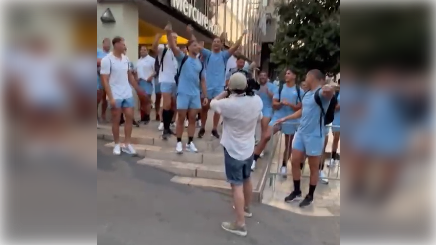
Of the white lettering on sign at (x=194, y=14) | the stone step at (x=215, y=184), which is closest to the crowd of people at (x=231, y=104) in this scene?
the stone step at (x=215, y=184)

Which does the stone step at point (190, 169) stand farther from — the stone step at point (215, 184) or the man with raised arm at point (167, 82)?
the man with raised arm at point (167, 82)

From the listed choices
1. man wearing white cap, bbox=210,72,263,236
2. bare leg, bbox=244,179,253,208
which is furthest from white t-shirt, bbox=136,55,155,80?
bare leg, bbox=244,179,253,208

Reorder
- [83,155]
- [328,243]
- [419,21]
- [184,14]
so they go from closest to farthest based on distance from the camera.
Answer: [419,21]
[83,155]
[328,243]
[184,14]

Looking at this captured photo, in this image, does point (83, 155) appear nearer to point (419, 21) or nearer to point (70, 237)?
point (70, 237)

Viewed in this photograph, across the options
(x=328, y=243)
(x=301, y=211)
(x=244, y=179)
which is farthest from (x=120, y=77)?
(x=328, y=243)

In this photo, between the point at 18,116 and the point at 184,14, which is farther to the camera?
the point at 184,14

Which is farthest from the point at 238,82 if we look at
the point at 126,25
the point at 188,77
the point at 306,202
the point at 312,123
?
the point at 126,25

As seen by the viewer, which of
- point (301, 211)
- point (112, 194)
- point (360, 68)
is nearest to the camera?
point (360, 68)

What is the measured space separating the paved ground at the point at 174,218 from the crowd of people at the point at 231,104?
26 cm

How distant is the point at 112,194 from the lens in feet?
14.4

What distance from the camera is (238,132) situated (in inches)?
152

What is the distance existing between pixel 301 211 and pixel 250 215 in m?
0.91

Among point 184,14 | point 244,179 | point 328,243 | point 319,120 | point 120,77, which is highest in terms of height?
point 184,14

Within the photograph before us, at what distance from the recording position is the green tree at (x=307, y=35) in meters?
6.72
